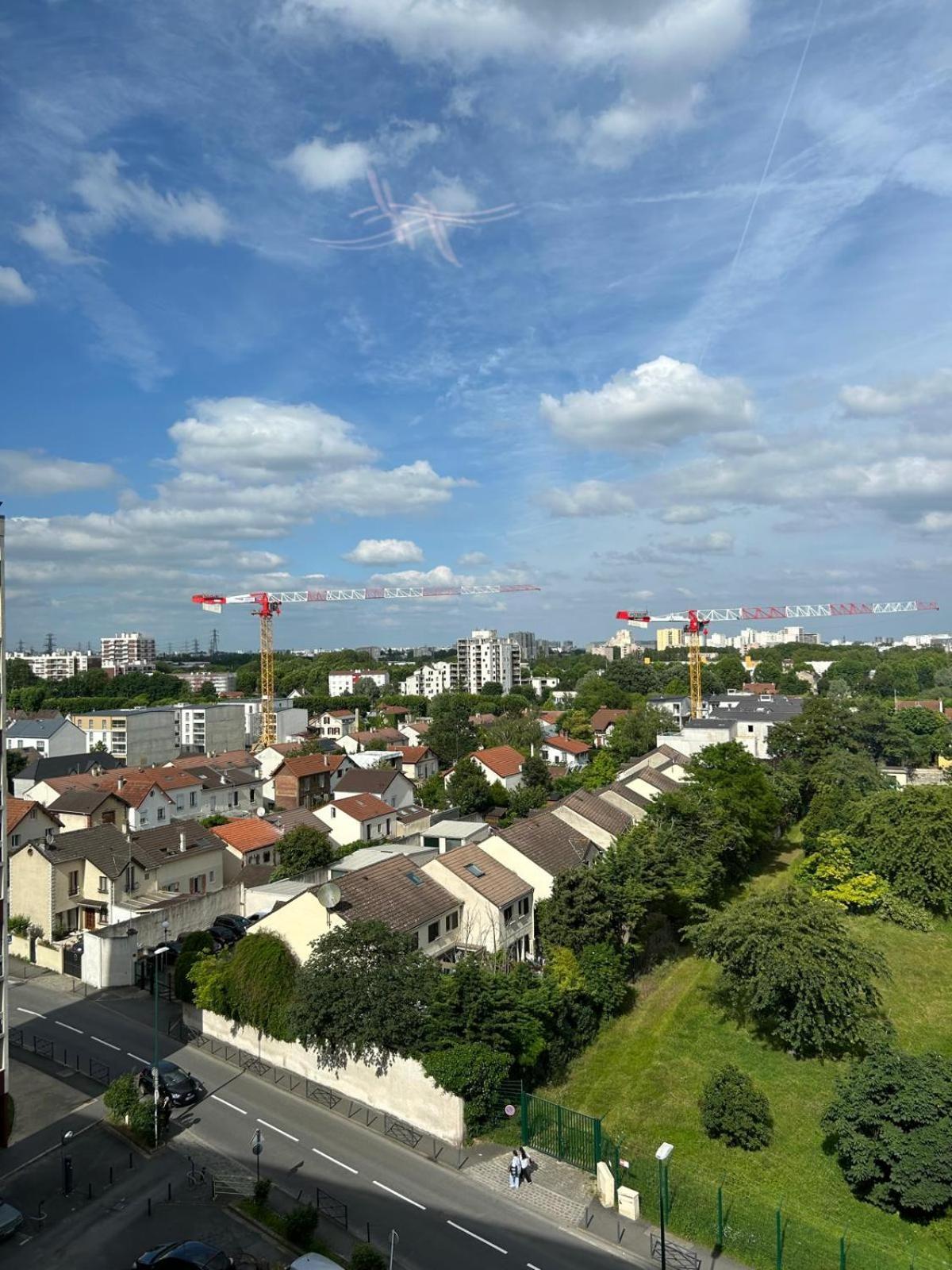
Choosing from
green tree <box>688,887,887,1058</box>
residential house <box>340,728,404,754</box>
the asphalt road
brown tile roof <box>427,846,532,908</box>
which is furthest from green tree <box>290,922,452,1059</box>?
residential house <box>340,728,404,754</box>

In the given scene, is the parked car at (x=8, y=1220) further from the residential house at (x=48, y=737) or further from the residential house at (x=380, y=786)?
the residential house at (x=48, y=737)

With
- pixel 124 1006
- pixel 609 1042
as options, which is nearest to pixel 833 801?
pixel 609 1042

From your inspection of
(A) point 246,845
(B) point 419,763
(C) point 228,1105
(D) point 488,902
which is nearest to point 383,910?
(D) point 488,902

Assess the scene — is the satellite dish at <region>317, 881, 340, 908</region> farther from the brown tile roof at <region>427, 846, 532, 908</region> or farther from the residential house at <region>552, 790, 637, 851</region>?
the residential house at <region>552, 790, 637, 851</region>

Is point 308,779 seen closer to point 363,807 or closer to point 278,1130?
point 363,807

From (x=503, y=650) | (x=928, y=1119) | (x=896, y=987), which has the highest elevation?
(x=503, y=650)

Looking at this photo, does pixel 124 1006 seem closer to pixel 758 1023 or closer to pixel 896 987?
pixel 758 1023
